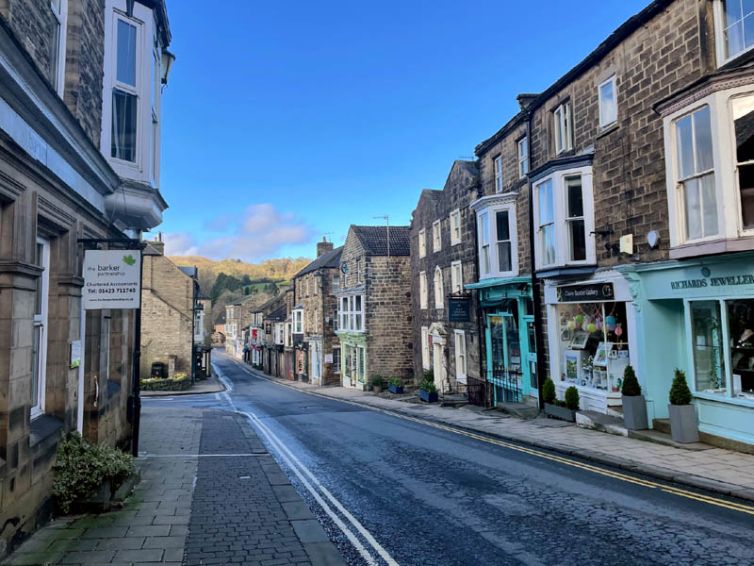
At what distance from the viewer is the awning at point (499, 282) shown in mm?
17375

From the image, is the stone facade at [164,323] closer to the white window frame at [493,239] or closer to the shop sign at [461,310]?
the shop sign at [461,310]

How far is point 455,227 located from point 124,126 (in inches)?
643

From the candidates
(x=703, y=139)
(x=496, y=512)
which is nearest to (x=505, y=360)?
(x=703, y=139)

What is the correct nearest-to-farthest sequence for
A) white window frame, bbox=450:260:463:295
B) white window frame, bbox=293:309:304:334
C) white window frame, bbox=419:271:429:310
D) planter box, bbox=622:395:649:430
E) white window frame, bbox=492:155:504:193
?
1. planter box, bbox=622:395:649:430
2. white window frame, bbox=492:155:504:193
3. white window frame, bbox=450:260:463:295
4. white window frame, bbox=419:271:429:310
5. white window frame, bbox=293:309:304:334

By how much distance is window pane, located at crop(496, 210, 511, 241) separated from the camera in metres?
19.0

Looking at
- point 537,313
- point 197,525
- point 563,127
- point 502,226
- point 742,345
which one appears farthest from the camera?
point 502,226

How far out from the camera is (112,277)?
322 inches

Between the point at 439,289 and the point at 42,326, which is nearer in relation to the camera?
the point at 42,326

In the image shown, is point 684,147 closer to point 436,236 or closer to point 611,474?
point 611,474

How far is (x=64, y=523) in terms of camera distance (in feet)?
21.1

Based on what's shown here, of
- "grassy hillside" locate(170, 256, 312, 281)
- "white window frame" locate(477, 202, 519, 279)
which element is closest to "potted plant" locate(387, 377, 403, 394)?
"white window frame" locate(477, 202, 519, 279)

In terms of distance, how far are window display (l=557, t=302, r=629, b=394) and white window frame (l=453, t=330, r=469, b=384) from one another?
7.75m

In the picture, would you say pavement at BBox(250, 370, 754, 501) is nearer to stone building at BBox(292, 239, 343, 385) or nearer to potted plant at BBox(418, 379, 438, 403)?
potted plant at BBox(418, 379, 438, 403)

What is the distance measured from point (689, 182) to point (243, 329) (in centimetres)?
8470
